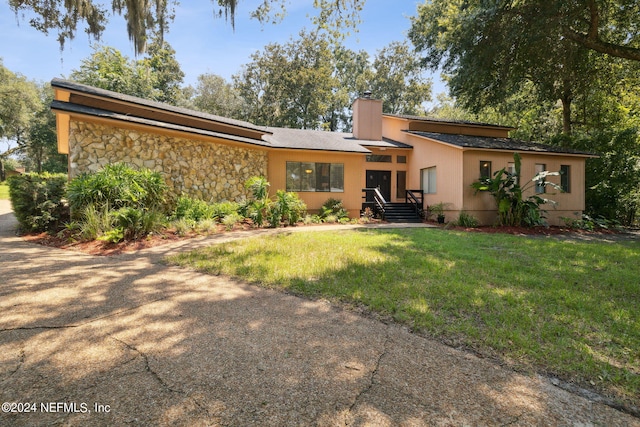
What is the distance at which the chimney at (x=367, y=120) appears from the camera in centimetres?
1789

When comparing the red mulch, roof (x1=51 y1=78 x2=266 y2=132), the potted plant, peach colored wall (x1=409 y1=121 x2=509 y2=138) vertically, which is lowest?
the red mulch

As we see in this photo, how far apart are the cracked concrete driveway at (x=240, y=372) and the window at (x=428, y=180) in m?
13.0

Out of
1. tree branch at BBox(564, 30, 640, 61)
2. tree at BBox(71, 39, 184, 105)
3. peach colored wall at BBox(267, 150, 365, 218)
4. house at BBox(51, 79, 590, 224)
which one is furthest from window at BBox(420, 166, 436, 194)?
tree at BBox(71, 39, 184, 105)

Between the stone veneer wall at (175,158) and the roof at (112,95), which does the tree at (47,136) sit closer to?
the roof at (112,95)

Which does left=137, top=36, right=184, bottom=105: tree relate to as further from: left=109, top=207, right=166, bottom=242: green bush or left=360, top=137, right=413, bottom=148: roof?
left=109, top=207, right=166, bottom=242: green bush

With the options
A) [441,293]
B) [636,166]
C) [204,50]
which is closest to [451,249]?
[441,293]

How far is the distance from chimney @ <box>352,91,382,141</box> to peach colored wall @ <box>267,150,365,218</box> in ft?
13.7

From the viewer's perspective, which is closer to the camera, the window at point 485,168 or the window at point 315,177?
the window at point 485,168

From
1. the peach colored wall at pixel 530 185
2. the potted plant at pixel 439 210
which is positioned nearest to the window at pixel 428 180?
the potted plant at pixel 439 210

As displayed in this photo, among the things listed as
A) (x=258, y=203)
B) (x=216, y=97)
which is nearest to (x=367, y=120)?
(x=258, y=203)

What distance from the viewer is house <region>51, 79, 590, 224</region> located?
882 cm

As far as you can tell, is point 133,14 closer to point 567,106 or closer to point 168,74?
point 567,106

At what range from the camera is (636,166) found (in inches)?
546

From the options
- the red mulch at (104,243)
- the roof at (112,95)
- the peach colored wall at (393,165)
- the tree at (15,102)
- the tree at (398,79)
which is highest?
the tree at (398,79)
